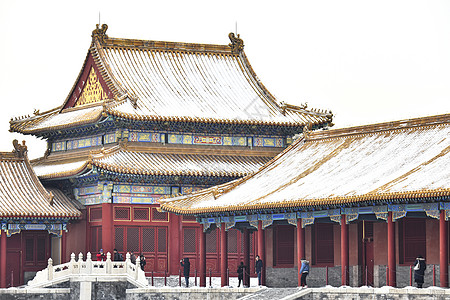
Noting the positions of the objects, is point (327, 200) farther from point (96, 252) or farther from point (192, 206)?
point (96, 252)

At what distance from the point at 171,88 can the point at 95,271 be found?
15670mm

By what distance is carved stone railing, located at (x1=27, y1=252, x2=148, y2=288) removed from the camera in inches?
2331

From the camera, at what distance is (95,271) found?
195 ft

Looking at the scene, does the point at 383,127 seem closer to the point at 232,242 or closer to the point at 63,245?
the point at 232,242

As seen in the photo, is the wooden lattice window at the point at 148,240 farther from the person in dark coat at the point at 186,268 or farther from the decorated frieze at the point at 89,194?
the person in dark coat at the point at 186,268

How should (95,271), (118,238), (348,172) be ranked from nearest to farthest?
(348,172) → (95,271) → (118,238)

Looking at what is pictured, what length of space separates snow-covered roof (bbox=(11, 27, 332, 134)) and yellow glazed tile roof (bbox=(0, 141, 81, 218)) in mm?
3648

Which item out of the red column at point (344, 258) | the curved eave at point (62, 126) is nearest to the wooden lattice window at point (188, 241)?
the curved eave at point (62, 126)

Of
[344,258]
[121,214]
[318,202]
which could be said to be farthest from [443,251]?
[121,214]

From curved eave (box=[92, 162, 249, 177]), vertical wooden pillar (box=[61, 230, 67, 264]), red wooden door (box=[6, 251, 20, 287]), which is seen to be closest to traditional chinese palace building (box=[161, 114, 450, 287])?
curved eave (box=[92, 162, 249, 177])

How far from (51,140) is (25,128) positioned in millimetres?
1663

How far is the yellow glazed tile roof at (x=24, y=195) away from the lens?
6381 centimetres

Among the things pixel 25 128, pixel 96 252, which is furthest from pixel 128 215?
pixel 25 128

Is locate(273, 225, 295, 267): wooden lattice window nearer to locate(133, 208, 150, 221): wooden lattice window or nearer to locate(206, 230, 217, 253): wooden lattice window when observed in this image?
locate(206, 230, 217, 253): wooden lattice window
